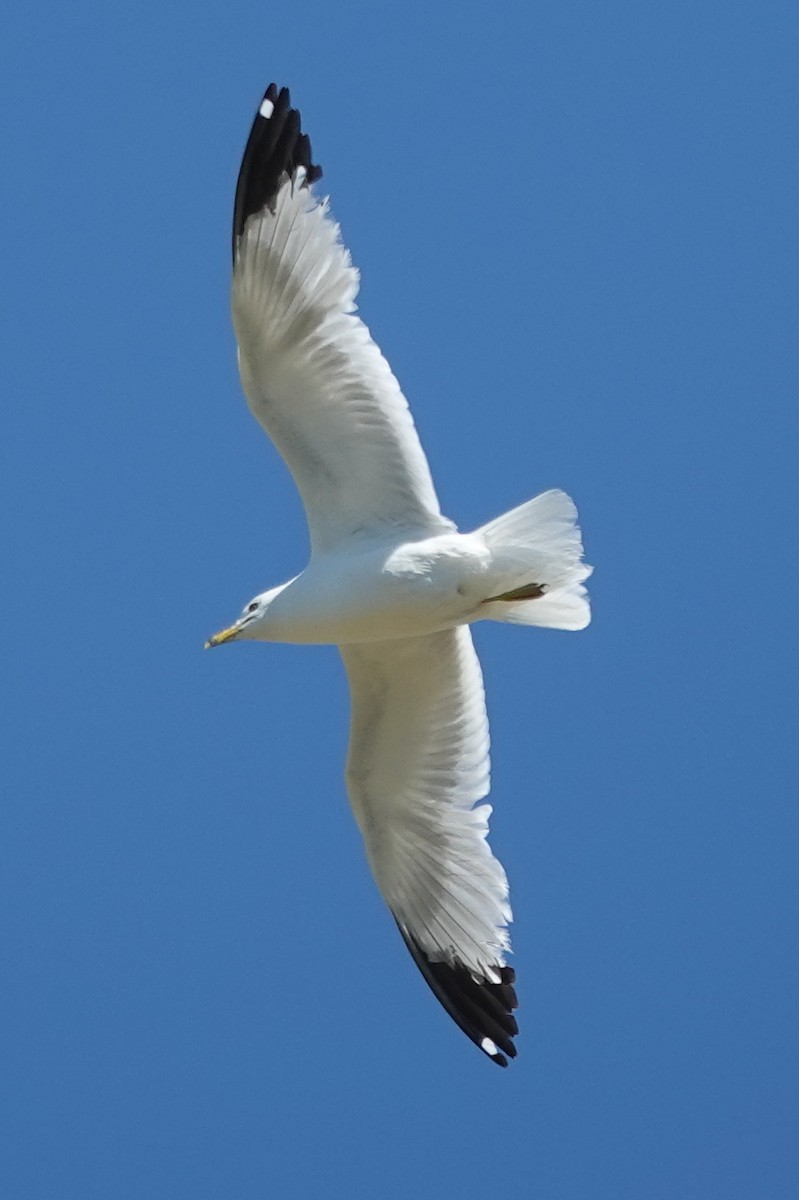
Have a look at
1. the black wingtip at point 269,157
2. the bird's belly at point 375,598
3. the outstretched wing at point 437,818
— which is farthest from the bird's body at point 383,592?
the black wingtip at point 269,157

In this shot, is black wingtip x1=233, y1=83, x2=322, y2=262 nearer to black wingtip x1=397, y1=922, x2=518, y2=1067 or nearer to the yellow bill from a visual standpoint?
the yellow bill

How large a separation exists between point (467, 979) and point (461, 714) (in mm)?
742

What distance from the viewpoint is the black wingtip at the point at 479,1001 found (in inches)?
260

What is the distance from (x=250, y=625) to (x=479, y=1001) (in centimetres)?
127

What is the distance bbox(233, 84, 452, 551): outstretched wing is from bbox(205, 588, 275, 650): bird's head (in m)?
0.20

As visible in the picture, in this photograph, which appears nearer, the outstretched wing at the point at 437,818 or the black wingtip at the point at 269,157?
the black wingtip at the point at 269,157

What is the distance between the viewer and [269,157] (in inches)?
245

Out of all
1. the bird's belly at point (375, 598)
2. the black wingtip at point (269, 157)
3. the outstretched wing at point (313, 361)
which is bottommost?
the bird's belly at point (375, 598)

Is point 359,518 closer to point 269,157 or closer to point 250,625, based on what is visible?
point 250,625

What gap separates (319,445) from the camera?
247 inches

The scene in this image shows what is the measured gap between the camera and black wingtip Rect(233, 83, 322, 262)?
618cm

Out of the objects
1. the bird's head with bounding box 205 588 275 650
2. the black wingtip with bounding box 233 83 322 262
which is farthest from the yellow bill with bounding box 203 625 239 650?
the black wingtip with bounding box 233 83 322 262

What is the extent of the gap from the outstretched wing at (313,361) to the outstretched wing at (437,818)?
495 millimetres

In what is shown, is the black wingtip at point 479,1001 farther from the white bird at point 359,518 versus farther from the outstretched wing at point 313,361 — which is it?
the outstretched wing at point 313,361
